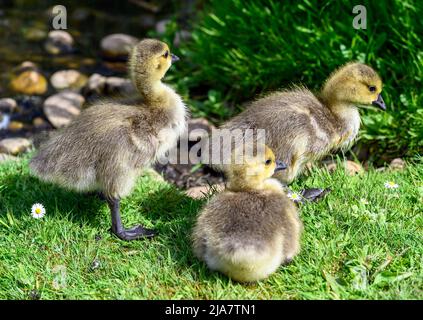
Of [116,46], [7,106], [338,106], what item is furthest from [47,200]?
[116,46]

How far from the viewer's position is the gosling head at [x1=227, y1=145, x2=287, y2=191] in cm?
353

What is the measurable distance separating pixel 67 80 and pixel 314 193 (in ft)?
12.7

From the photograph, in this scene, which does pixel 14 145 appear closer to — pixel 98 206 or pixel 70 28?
pixel 98 206

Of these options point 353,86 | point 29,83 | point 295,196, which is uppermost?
point 353,86

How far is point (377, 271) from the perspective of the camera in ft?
11.7

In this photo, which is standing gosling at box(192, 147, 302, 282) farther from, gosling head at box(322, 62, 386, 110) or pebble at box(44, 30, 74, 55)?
pebble at box(44, 30, 74, 55)

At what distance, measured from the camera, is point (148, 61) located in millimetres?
4035

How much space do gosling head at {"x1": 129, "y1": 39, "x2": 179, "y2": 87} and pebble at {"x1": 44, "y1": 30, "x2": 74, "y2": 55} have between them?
3.98 meters

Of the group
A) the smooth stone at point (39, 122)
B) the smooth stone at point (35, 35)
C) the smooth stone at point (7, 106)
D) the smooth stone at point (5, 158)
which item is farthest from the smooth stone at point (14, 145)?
the smooth stone at point (35, 35)

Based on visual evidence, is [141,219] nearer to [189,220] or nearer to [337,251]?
[189,220]

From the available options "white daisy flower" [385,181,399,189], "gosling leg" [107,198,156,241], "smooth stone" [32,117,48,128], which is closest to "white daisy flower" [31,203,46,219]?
"gosling leg" [107,198,156,241]

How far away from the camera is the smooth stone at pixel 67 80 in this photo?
7198 mm

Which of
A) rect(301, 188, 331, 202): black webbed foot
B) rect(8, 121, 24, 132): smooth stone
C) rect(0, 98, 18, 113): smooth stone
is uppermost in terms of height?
rect(301, 188, 331, 202): black webbed foot

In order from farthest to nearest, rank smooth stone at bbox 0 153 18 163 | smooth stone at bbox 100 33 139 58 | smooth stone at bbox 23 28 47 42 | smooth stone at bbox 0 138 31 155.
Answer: smooth stone at bbox 23 28 47 42
smooth stone at bbox 100 33 139 58
smooth stone at bbox 0 138 31 155
smooth stone at bbox 0 153 18 163
